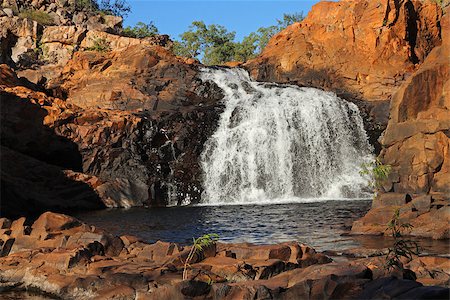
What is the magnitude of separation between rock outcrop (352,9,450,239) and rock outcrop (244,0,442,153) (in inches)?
752

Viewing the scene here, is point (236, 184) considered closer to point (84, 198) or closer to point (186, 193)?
point (186, 193)

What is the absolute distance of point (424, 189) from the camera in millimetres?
17906

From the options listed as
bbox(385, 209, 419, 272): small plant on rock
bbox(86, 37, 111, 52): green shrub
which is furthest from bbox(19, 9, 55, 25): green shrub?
bbox(385, 209, 419, 272): small plant on rock

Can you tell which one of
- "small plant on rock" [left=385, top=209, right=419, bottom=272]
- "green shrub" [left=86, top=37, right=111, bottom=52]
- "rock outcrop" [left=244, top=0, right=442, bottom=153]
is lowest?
"small plant on rock" [left=385, top=209, right=419, bottom=272]

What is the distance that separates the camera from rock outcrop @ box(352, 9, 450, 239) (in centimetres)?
1678

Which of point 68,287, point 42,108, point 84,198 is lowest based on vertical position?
point 68,287

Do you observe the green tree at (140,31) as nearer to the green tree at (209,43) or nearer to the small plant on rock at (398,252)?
the green tree at (209,43)

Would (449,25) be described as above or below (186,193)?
above

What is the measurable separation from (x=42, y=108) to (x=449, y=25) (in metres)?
23.7

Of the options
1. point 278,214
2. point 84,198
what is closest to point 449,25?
point 278,214

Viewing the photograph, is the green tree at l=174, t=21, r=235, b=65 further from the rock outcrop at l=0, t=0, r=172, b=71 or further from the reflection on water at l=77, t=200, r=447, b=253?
the reflection on water at l=77, t=200, r=447, b=253

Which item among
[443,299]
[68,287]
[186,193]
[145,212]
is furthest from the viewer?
[186,193]

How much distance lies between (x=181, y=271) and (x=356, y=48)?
35.9 m

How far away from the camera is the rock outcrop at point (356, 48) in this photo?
41.0 metres
